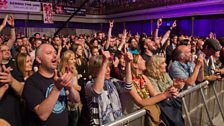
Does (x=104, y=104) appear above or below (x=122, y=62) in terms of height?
below

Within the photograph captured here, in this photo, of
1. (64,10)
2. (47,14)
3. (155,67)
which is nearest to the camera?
(155,67)

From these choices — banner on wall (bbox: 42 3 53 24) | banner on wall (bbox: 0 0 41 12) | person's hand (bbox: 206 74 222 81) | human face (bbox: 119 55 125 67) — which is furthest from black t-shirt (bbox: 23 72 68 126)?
banner on wall (bbox: 0 0 41 12)

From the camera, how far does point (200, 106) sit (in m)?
4.56

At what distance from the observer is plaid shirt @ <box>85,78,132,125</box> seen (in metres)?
2.96

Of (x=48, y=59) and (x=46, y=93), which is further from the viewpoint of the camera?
(x=48, y=59)

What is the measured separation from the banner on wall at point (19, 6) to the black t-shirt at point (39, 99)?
666 inches

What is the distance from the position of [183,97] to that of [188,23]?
1751 centimetres

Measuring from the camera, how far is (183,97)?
357 centimetres

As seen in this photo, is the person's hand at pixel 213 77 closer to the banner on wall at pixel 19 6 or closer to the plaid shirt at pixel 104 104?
the plaid shirt at pixel 104 104

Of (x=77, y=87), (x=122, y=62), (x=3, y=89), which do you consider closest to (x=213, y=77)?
(x=122, y=62)

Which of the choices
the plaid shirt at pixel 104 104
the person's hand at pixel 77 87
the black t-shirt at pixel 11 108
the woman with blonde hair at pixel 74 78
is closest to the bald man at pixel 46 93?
the black t-shirt at pixel 11 108

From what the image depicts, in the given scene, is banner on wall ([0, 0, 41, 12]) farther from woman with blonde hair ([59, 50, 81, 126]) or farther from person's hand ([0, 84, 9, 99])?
person's hand ([0, 84, 9, 99])

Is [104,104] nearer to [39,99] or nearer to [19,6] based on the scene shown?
[39,99]

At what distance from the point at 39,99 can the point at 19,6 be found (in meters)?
17.9
